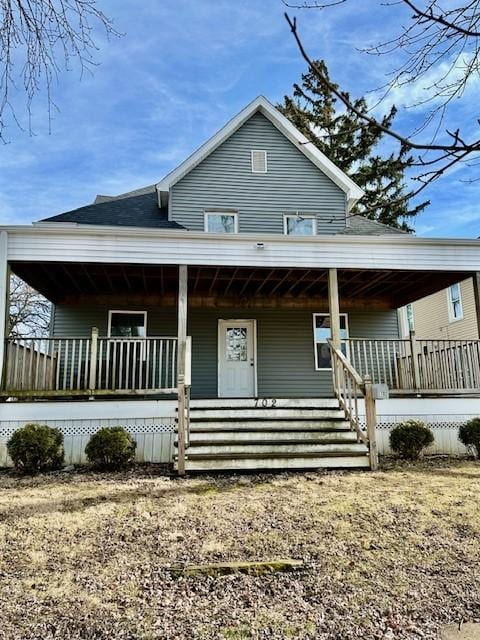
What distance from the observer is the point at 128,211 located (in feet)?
43.3

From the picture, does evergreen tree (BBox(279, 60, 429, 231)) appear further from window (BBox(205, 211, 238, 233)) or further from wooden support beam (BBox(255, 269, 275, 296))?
wooden support beam (BBox(255, 269, 275, 296))

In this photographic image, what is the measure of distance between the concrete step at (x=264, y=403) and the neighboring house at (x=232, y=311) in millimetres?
30

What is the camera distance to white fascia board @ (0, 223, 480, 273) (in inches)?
334

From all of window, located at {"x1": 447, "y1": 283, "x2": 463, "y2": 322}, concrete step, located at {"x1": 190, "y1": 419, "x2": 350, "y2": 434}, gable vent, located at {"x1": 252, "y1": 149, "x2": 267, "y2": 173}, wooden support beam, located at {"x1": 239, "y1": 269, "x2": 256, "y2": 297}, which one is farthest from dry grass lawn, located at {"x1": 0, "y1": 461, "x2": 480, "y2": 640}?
window, located at {"x1": 447, "y1": 283, "x2": 463, "y2": 322}

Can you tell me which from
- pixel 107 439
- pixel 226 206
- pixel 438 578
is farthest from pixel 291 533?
pixel 226 206

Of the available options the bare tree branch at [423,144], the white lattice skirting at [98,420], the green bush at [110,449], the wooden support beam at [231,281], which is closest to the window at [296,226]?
the wooden support beam at [231,281]

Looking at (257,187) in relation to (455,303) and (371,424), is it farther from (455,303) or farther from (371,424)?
(455,303)

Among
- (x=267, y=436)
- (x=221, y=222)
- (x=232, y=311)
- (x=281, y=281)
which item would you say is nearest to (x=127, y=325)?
(x=232, y=311)

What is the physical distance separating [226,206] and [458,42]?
33.9 feet

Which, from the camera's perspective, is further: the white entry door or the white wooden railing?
the white entry door

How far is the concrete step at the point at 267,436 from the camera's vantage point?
295 inches

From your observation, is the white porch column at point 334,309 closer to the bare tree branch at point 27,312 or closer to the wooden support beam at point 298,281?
the wooden support beam at point 298,281

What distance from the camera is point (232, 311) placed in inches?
481

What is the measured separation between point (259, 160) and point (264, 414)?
7755 mm
